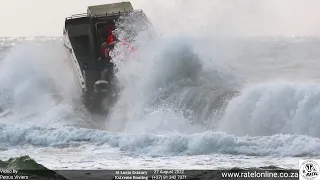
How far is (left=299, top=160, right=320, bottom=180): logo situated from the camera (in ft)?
30.9

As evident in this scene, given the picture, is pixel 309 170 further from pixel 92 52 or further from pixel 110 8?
pixel 110 8

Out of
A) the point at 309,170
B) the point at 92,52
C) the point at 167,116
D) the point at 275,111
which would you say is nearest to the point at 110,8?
the point at 92,52

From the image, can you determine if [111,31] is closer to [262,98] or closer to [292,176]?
[262,98]

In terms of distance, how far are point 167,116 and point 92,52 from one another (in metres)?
6.72

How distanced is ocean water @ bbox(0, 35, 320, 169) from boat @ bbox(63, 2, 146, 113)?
1.65ft

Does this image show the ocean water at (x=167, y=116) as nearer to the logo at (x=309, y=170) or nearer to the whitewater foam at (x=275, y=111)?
the whitewater foam at (x=275, y=111)

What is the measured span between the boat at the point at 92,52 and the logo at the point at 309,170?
1059cm

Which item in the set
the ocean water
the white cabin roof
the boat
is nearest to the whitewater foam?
the ocean water

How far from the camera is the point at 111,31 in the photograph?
23219mm

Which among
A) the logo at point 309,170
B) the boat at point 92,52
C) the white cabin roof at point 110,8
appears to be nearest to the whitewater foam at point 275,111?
the logo at point 309,170

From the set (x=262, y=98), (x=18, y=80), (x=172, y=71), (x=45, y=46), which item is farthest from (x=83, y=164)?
(x=45, y=46)

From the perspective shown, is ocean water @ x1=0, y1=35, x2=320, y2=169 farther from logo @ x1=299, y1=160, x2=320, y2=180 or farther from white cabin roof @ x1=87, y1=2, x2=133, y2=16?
white cabin roof @ x1=87, y1=2, x2=133, y2=16

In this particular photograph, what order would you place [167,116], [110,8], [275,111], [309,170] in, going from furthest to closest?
1. [110,8]
2. [167,116]
3. [275,111]
4. [309,170]

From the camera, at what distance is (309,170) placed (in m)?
9.66
